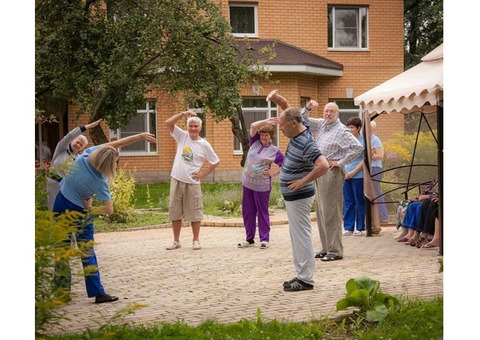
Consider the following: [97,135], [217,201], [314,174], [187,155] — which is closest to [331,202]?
[187,155]

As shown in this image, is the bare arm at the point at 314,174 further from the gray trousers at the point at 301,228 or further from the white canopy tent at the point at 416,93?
the white canopy tent at the point at 416,93

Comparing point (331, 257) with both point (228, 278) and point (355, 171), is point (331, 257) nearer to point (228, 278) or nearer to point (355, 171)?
point (228, 278)

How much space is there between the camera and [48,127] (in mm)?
20609

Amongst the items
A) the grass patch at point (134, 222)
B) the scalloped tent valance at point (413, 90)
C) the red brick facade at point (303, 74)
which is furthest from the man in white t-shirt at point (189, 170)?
the red brick facade at point (303, 74)

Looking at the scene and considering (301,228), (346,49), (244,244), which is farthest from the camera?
(346,49)

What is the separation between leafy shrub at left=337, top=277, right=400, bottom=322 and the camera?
5508mm

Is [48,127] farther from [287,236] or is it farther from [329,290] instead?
[329,290]

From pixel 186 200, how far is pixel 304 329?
187 inches

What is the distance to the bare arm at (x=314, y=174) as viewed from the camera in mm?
6410

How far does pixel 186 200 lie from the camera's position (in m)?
9.76

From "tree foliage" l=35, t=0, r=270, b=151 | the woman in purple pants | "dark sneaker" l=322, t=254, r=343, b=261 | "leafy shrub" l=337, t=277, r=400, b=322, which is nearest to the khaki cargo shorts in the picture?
the woman in purple pants

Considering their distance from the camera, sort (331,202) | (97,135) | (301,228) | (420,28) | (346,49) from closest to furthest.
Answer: (301,228) → (331,202) → (97,135) → (346,49) → (420,28)

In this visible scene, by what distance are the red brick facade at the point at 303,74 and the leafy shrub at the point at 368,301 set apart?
16085 millimetres
